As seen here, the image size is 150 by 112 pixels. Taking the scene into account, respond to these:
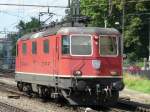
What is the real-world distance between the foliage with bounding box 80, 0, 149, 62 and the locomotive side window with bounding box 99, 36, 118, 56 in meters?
44.6

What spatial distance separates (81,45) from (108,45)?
1.03 m

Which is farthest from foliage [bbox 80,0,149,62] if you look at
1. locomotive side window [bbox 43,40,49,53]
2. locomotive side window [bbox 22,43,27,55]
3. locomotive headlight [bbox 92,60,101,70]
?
locomotive headlight [bbox 92,60,101,70]

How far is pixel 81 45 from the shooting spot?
21484 mm

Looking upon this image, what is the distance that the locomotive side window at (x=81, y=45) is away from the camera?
21.4m

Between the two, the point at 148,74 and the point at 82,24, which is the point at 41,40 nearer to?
the point at 82,24

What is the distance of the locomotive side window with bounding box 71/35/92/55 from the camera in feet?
70.1

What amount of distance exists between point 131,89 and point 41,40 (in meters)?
11.0

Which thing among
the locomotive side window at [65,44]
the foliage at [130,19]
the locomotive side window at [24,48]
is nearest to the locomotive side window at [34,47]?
the locomotive side window at [24,48]

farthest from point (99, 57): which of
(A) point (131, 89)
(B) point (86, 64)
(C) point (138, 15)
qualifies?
(C) point (138, 15)

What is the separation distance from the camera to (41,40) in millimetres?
23766

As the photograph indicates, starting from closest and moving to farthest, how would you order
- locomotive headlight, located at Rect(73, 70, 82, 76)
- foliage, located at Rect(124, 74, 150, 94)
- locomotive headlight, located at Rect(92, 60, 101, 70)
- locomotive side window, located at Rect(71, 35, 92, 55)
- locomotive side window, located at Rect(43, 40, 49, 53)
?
locomotive headlight, located at Rect(73, 70, 82, 76)
locomotive headlight, located at Rect(92, 60, 101, 70)
locomotive side window, located at Rect(71, 35, 92, 55)
locomotive side window, located at Rect(43, 40, 49, 53)
foliage, located at Rect(124, 74, 150, 94)

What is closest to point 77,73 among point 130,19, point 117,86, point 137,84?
point 117,86

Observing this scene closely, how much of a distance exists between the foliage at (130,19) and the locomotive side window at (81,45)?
44927 mm

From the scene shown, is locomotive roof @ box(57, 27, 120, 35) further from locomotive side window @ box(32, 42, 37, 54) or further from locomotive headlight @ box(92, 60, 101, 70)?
locomotive side window @ box(32, 42, 37, 54)
